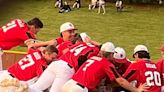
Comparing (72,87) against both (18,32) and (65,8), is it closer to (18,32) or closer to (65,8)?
(18,32)

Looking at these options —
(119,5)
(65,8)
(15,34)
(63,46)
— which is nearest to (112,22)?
(119,5)

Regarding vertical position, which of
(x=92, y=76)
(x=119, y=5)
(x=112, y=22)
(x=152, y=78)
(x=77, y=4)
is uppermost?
(x=92, y=76)

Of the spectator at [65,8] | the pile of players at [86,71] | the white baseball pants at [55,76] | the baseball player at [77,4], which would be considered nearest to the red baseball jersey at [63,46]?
the pile of players at [86,71]

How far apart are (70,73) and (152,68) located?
1.08 meters

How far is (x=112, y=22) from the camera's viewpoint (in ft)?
63.6

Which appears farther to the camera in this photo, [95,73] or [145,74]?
[145,74]

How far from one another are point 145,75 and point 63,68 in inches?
42.1

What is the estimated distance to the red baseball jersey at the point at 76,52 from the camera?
6707mm

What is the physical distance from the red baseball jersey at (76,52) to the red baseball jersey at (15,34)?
3.37 ft

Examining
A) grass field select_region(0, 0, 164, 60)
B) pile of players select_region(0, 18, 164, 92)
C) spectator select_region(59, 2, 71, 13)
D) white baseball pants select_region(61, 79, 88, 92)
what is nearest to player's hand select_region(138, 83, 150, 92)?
pile of players select_region(0, 18, 164, 92)

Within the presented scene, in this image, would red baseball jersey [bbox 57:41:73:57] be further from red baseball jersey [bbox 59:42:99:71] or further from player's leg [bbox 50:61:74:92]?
player's leg [bbox 50:61:74:92]

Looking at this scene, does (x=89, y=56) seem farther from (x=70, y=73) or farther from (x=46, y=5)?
(x=46, y=5)

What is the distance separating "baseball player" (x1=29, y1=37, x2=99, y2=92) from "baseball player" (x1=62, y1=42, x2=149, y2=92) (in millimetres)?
193

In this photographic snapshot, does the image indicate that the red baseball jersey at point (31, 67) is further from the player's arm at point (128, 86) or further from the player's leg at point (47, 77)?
the player's arm at point (128, 86)
